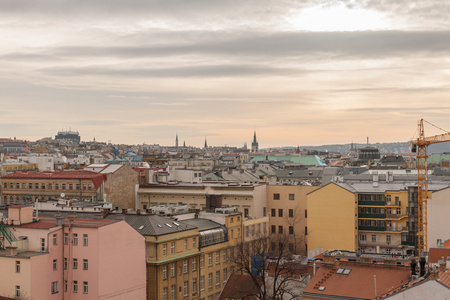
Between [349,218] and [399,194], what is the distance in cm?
814

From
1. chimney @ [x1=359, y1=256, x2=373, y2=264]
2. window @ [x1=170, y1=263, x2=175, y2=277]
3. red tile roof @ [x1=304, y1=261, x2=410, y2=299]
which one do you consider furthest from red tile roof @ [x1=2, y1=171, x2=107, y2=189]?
chimney @ [x1=359, y1=256, x2=373, y2=264]

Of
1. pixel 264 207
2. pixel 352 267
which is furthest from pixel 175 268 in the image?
pixel 264 207

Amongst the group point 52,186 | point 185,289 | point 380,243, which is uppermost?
point 52,186

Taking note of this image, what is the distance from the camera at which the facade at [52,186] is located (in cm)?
10594

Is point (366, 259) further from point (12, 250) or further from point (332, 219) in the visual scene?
point (332, 219)

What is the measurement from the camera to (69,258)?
6081 centimetres

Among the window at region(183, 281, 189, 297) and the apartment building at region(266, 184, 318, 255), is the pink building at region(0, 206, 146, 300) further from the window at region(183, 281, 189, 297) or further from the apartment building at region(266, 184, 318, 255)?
the apartment building at region(266, 184, 318, 255)

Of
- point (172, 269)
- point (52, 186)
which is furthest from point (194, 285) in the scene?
point (52, 186)

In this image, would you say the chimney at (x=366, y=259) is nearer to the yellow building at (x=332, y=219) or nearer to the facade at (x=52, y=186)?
the yellow building at (x=332, y=219)

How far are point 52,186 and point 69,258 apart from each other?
50.6m

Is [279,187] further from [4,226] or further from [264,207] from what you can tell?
[4,226]

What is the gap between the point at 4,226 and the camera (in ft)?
201

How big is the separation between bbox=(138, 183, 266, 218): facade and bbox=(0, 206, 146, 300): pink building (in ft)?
129

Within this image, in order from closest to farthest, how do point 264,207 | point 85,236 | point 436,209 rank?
point 85,236 < point 436,209 < point 264,207
